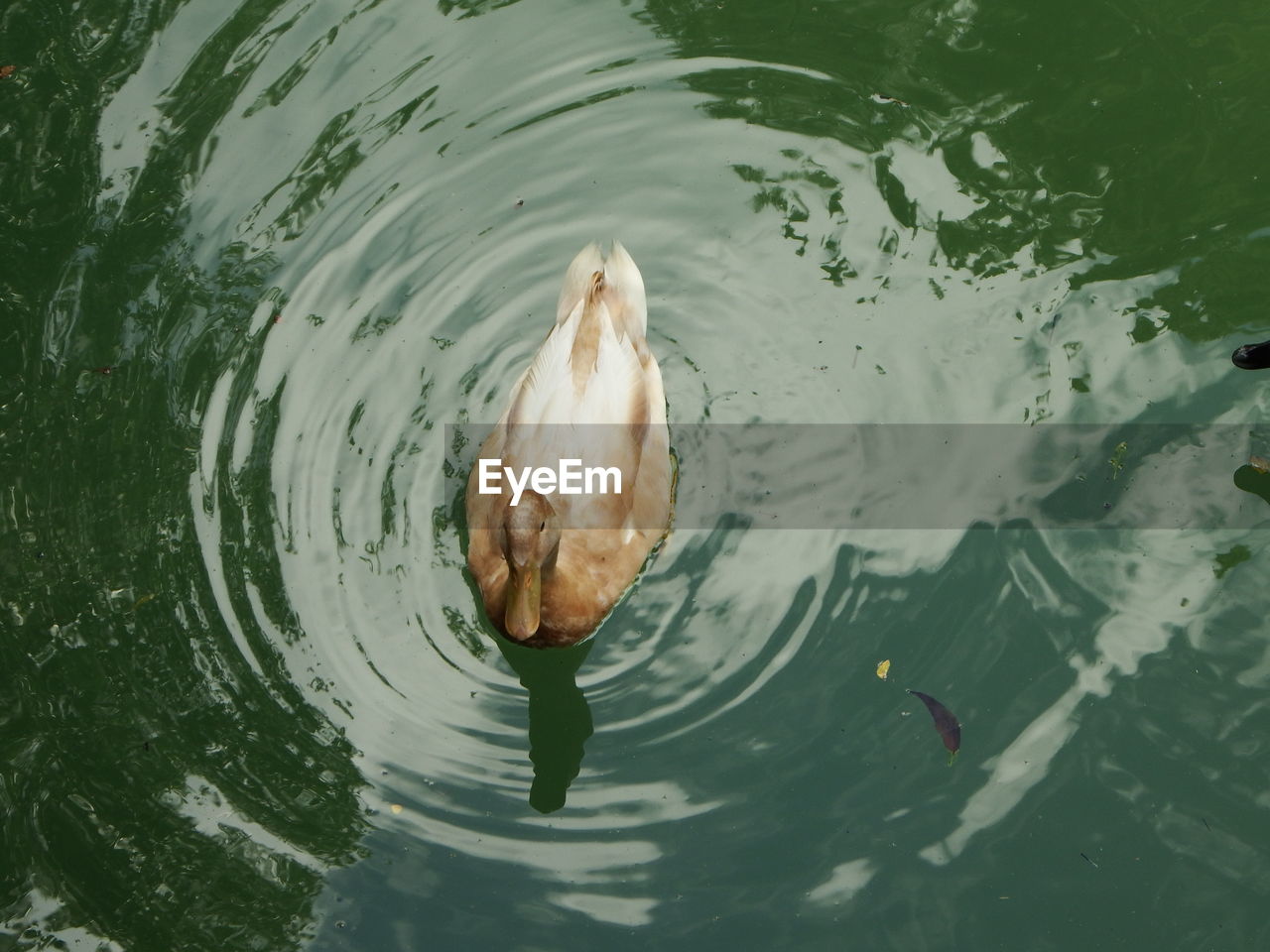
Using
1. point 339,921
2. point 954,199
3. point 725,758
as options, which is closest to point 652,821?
point 725,758

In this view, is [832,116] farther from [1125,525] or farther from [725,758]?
[725,758]

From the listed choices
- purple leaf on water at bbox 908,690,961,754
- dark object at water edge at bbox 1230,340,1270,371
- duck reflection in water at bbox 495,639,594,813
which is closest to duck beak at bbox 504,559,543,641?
duck reflection in water at bbox 495,639,594,813

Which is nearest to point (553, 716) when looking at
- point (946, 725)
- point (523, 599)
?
point (523, 599)

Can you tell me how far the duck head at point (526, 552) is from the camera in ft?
13.8

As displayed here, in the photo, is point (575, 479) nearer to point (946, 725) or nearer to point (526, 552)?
point (526, 552)

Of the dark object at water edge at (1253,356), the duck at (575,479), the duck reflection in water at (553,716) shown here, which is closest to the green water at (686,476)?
the duck reflection in water at (553,716)

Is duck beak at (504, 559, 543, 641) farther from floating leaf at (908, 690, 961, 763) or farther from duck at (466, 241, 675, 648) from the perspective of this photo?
floating leaf at (908, 690, 961, 763)

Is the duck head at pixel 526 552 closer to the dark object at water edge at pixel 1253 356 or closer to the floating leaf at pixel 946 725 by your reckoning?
the floating leaf at pixel 946 725

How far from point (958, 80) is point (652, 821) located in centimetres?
382

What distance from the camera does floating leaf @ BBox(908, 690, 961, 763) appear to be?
15.0 ft

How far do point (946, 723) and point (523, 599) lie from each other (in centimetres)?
164

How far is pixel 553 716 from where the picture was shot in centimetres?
467

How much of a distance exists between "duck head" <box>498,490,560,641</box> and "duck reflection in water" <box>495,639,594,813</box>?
0.93 feet

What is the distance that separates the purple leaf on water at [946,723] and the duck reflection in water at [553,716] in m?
1.27
